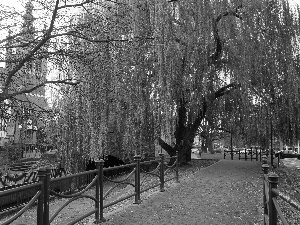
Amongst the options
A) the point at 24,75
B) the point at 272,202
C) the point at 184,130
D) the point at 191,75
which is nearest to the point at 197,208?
the point at 272,202

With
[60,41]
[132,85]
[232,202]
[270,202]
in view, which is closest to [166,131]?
[132,85]

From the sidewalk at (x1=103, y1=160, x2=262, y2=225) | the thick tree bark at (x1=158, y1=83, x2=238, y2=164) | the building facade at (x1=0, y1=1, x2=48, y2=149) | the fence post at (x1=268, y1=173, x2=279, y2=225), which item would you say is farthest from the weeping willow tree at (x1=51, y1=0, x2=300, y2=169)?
the fence post at (x1=268, y1=173, x2=279, y2=225)

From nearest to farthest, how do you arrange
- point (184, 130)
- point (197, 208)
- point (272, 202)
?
point (272, 202) → point (197, 208) → point (184, 130)

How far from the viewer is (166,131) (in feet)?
44.8

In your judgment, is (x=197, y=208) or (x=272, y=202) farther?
(x=197, y=208)

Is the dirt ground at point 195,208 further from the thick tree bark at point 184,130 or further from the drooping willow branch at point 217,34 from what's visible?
the drooping willow branch at point 217,34

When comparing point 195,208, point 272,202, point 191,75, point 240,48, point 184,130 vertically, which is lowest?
point 195,208

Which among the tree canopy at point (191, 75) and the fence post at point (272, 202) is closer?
the fence post at point (272, 202)

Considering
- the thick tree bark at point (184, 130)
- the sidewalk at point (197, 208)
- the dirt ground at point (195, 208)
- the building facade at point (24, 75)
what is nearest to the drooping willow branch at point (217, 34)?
the thick tree bark at point (184, 130)

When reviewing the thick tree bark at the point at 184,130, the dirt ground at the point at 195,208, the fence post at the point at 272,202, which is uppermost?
the thick tree bark at the point at 184,130

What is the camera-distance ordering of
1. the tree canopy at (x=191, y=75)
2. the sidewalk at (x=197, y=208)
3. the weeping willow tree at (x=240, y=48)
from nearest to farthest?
1. the sidewalk at (x=197, y=208)
2. the tree canopy at (x=191, y=75)
3. the weeping willow tree at (x=240, y=48)

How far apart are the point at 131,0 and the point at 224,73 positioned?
20.0ft

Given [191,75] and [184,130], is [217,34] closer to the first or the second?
[191,75]

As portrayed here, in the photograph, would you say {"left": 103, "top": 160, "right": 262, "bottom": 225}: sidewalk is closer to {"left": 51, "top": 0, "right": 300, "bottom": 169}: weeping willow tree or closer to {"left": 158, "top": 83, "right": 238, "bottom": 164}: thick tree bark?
{"left": 51, "top": 0, "right": 300, "bottom": 169}: weeping willow tree
